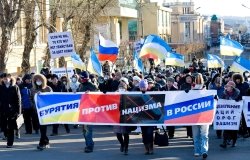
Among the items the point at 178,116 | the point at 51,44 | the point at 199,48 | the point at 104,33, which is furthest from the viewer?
the point at 199,48

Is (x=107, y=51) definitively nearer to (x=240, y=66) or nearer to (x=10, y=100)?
(x=240, y=66)

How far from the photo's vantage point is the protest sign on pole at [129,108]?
40.8ft

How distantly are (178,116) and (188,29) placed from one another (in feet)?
383

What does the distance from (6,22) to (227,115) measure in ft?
35.4

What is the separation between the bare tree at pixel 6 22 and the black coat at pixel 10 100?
298 inches

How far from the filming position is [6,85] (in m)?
14.0

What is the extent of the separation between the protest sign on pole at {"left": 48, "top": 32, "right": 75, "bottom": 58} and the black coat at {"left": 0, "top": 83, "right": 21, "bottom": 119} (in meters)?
3.99

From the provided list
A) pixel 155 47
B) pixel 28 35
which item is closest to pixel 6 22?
pixel 28 35

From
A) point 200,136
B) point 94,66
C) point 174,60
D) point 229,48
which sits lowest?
point 174,60

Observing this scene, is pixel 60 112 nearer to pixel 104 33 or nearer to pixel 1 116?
pixel 1 116

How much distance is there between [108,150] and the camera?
13.6 meters

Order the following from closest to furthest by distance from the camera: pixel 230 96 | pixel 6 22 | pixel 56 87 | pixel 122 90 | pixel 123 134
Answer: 1. pixel 123 134
2. pixel 122 90
3. pixel 230 96
4. pixel 56 87
5. pixel 6 22

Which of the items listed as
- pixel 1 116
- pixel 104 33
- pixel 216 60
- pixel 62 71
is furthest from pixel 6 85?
pixel 104 33

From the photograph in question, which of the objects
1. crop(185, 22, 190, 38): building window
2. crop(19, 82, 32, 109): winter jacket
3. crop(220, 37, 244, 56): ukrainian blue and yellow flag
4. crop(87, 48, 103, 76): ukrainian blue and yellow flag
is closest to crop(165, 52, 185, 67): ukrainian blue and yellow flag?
crop(87, 48, 103, 76): ukrainian blue and yellow flag
